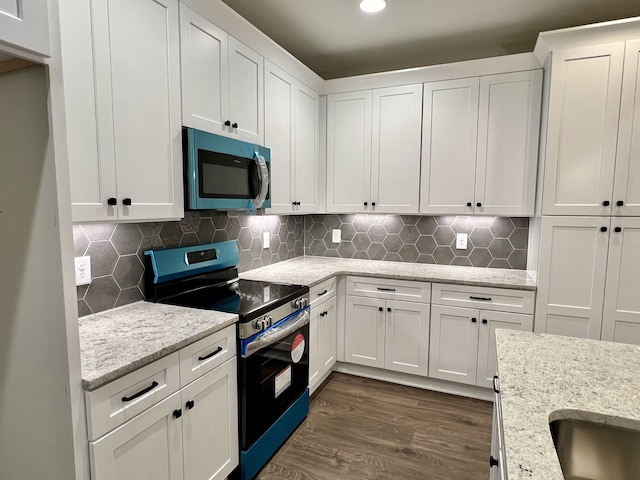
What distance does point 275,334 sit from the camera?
2008 mm

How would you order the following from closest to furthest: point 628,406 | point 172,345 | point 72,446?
point 628,406, point 72,446, point 172,345

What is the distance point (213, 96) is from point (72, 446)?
1653 millimetres

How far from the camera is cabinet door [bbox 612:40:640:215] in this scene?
7.27 feet

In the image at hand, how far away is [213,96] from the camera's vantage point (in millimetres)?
2000

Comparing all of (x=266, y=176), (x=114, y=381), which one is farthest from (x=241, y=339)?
(x=266, y=176)

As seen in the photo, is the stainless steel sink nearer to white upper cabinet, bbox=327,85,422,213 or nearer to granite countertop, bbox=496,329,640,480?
granite countertop, bbox=496,329,640,480

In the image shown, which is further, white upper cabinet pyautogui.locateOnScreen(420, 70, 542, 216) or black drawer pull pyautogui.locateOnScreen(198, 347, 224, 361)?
white upper cabinet pyautogui.locateOnScreen(420, 70, 542, 216)

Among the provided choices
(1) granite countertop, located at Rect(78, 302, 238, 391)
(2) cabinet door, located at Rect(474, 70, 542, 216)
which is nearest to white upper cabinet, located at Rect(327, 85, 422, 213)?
Result: (2) cabinet door, located at Rect(474, 70, 542, 216)

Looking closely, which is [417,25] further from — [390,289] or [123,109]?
Result: [123,109]

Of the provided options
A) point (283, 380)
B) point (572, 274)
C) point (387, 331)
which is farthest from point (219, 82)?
point (572, 274)

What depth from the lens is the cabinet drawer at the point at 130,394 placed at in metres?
1.15

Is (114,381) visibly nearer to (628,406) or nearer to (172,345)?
(172,345)

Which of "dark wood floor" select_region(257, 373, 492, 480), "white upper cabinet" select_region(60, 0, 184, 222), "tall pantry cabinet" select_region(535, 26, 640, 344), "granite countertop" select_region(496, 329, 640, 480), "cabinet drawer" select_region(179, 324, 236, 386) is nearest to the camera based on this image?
"granite countertop" select_region(496, 329, 640, 480)

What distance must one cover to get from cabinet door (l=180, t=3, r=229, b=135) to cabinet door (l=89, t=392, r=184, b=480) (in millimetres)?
1305
